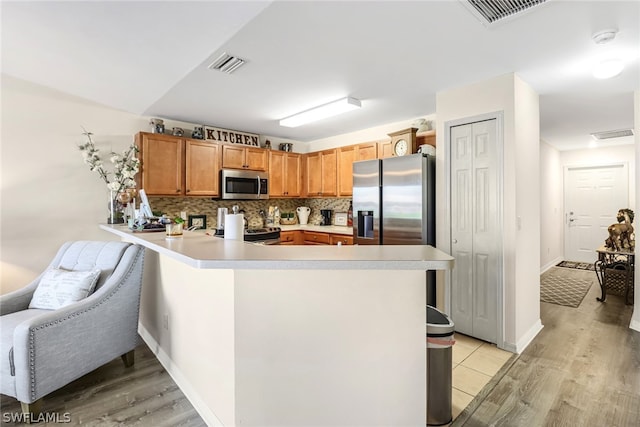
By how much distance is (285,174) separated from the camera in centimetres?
518

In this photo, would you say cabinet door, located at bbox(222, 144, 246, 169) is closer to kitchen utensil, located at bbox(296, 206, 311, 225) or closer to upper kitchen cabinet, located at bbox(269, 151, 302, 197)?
upper kitchen cabinet, located at bbox(269, 151, 302, 197)

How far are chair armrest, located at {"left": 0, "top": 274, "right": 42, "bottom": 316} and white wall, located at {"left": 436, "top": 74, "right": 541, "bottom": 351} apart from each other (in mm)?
3661

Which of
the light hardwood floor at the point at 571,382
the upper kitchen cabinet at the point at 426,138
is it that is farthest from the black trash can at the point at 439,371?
the upper kitchen cabinet at the point at 426,138

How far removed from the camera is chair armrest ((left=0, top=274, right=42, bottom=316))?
2377 mm

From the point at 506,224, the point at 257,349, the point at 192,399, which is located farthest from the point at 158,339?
the point at 506,224

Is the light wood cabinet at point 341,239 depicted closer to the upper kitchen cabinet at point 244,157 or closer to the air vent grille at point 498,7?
the upper kitchen cabinet at point 244,157

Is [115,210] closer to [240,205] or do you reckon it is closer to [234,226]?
[240,205]

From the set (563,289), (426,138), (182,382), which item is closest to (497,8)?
(426,138)

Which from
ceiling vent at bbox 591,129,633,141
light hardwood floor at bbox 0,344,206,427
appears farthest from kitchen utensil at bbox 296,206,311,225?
ceiling vent at bbox 591,129,633,141

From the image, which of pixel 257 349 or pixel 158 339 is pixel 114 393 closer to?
pixel 158 339

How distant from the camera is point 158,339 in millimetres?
2686

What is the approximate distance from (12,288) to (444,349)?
420 cm

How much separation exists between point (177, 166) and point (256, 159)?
1.17 metres

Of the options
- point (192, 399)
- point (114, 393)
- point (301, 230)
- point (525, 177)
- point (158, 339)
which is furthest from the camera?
point (301, 230)
